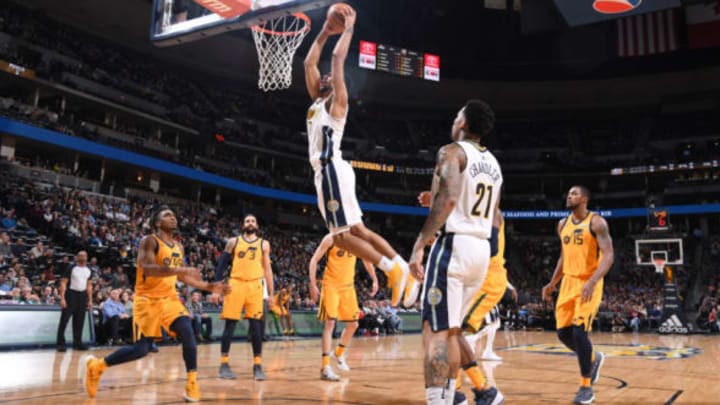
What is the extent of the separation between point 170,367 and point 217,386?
94.5 inches

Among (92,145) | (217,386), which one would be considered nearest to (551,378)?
(217,386)

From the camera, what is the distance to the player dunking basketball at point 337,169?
5105 mm

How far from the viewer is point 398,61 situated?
108ft

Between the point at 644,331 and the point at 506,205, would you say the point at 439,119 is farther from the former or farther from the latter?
the point at 644,331

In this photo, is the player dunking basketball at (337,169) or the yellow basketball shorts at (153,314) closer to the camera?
the player dunking basketball at (337,169)

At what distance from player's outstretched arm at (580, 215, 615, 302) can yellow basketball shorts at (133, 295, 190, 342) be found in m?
3.98

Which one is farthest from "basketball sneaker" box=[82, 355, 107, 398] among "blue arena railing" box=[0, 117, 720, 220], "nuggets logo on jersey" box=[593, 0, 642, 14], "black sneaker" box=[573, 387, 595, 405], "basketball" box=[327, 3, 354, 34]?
→ "blue arena railing" box=[0, 117, 720, 220]

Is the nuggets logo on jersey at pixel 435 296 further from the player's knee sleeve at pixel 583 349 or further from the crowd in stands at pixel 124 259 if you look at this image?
the crowd in stands at pixel 124 259

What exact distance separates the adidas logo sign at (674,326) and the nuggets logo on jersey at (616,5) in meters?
11.4

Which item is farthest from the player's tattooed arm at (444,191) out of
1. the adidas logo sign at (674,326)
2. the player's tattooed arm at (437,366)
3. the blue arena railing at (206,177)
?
the blue arena railing at (206,177)

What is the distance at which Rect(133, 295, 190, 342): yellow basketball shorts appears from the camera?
5652 millimetres

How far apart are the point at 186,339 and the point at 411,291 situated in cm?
229

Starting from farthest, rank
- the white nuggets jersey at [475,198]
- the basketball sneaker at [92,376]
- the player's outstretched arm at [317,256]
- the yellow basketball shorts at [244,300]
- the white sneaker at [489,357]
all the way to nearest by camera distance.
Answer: the white sneaker at [489,357] < the player's outstretched arm at [317,256] < the yellow basketball shorts at [244,300] < the basketball sneaker at [92,376] < the white nuggets jersey at [475,198]

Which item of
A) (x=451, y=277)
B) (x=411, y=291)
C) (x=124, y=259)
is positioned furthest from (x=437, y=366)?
(x=124, y=259)
